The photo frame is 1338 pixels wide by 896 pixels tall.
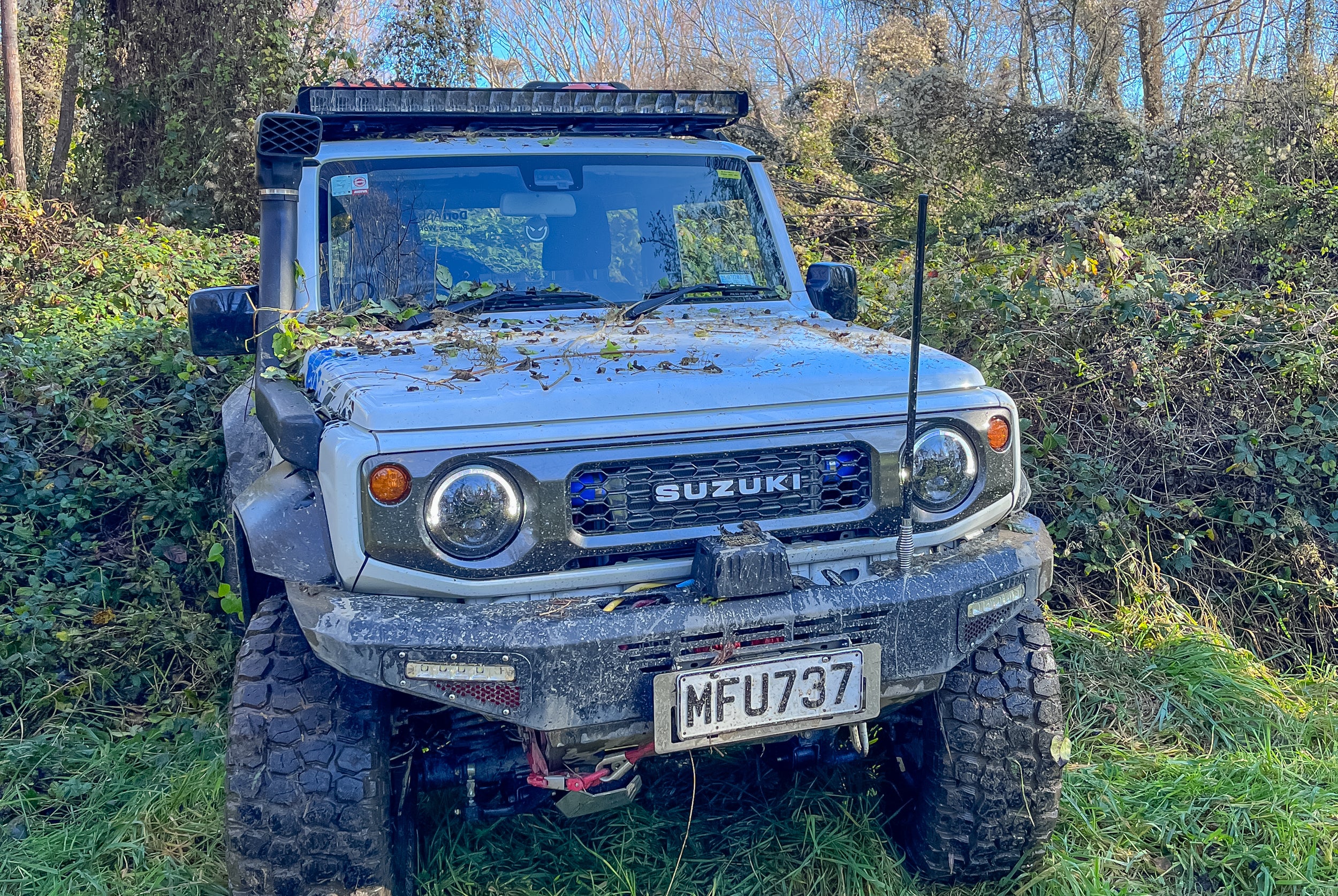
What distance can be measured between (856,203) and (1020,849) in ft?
23.2

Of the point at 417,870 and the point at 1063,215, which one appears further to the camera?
the point at 1063,215

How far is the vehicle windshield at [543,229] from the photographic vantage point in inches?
134

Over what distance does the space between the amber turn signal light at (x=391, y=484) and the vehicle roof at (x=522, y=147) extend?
161 cm

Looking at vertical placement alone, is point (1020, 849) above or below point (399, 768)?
below

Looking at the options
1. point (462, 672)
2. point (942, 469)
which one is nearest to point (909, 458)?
point (942, 469)

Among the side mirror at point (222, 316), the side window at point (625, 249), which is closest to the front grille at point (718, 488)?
the side window at point (625, 249)

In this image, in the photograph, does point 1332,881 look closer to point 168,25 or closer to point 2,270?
point 2,270

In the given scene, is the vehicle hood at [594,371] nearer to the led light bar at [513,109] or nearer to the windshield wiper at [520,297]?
the windshield wiper at [520,297]

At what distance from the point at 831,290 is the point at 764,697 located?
5.95 feet

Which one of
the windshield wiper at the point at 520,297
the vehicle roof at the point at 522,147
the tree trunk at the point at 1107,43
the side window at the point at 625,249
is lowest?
the windshield wiper at the point at 520,297

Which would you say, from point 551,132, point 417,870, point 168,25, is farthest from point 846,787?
point 168,25

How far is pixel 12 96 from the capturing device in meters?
10.3

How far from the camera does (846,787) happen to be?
3.26 m

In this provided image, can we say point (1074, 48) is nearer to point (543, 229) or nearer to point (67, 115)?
point (67, 115)
